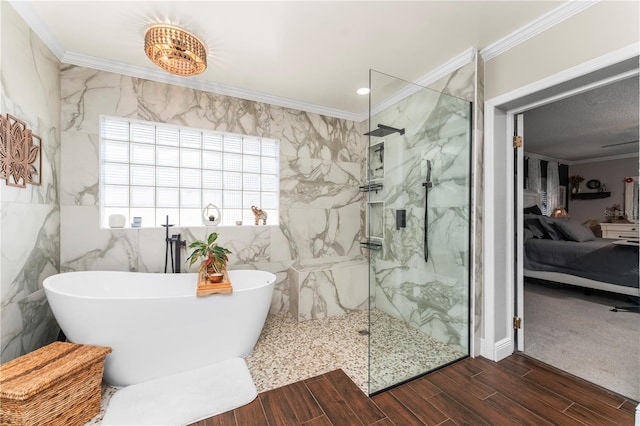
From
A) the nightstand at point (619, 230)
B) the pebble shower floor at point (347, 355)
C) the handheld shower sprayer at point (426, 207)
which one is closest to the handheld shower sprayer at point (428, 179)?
the handheld shower sprayer at point (426, 207)

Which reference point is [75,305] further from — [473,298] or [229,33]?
[473,298]

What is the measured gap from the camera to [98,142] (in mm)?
2516

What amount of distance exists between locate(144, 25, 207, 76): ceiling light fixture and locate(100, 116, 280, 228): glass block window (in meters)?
0.90

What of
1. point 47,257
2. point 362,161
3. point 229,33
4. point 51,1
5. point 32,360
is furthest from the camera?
point 362,161

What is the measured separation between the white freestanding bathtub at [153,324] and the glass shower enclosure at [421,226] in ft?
3.52

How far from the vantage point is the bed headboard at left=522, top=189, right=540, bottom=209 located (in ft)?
16.7

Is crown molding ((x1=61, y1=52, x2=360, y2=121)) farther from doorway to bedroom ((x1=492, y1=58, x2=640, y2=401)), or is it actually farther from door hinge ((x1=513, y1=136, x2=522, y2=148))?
doorway to bedroom ((x1=492, y1=58, x2=640, y2=401))

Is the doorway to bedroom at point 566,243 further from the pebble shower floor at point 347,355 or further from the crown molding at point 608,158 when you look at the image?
the pebble shower floor at point 347,355

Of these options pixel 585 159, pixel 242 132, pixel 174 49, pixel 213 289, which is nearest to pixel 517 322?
pixel 213 289

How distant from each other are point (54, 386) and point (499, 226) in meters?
3.07

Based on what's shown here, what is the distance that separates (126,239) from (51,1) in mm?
1846

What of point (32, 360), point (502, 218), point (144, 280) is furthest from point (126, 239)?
point (502, 218)

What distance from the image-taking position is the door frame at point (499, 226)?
2174mm

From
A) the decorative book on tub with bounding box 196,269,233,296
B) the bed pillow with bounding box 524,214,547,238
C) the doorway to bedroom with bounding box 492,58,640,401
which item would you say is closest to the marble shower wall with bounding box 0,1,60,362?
the decorative book on tub with bounding box 196,269,233,296
